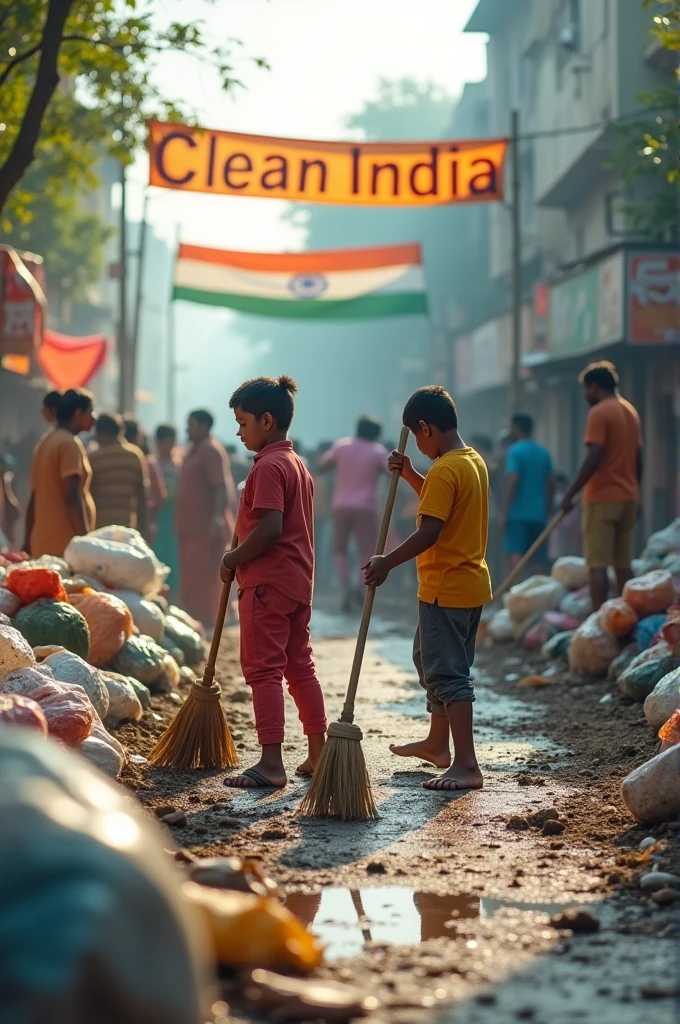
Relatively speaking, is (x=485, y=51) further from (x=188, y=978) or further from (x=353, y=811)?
(x=188, y=978)

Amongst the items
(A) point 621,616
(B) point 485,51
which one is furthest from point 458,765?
(B) point 485,51

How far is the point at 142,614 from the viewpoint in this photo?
910cm

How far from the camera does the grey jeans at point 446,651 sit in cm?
638

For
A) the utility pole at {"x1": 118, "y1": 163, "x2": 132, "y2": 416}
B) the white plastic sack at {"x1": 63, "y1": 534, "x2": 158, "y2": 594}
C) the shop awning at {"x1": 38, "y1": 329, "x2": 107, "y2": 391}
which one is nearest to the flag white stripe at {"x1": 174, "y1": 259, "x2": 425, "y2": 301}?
the utility pole at {"x1": 118, "y1": 163, "x2": 132, "y2": 416}

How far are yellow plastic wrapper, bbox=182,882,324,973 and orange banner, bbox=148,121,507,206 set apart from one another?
11357mm

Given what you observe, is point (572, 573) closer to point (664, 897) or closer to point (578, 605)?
point (578, 605)

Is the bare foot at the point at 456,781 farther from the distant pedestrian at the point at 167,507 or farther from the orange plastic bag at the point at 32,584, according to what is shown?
the distant pedestrian at the point at 167,507

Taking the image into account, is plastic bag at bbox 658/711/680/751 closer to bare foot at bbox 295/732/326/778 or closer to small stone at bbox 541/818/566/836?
small stone at bbox 541/818/566/836

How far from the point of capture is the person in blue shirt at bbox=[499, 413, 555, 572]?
1337 cm

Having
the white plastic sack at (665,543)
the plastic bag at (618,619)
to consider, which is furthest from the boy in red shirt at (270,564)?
the white plastic sack at (665,543)

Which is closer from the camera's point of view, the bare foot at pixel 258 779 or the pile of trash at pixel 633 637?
the pile of trash at pixel 633 637

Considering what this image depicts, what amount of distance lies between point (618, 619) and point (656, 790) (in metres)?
4.34

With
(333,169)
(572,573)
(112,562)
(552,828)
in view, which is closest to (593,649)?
(572,573)

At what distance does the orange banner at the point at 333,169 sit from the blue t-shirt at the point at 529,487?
9.98 ft
